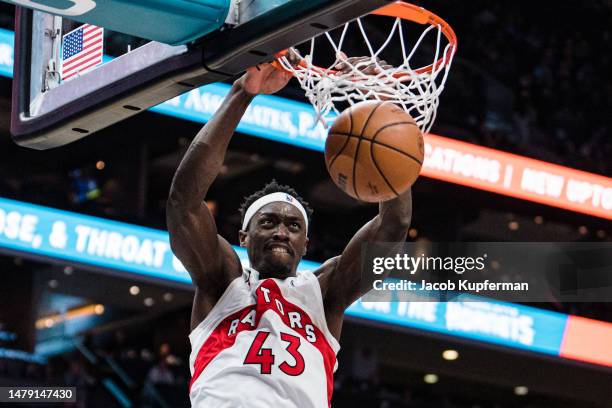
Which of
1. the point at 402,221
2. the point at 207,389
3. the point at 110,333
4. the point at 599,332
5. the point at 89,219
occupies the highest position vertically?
the point at 402,221

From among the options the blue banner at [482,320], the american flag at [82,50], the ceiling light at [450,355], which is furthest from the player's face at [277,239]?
the ceiling light at [450,355]

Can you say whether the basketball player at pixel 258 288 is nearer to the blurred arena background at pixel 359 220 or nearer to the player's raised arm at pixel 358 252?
the player's raised arm at pixel 358 252

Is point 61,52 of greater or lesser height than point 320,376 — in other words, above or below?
above

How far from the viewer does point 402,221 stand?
15.2ft

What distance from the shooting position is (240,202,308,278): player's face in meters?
4.61

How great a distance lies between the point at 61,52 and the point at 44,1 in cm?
60

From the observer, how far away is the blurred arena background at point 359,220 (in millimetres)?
13120

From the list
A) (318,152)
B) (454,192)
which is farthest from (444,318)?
(318,152)

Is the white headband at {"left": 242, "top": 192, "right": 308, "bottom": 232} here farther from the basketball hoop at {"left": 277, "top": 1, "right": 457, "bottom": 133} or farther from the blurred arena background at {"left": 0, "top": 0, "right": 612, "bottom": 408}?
the blurred arena background at {"left": 0, "top": 0, "right": 612, "bottom": 408}

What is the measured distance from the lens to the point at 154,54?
13.2ft

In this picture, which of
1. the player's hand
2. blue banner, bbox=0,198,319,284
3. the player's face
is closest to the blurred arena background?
blue banner, bbox=0,198,319,284

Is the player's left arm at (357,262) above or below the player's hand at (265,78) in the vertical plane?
below

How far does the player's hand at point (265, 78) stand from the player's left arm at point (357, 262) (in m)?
0.70

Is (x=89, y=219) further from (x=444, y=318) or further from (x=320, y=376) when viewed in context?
(x=320, y=376)
